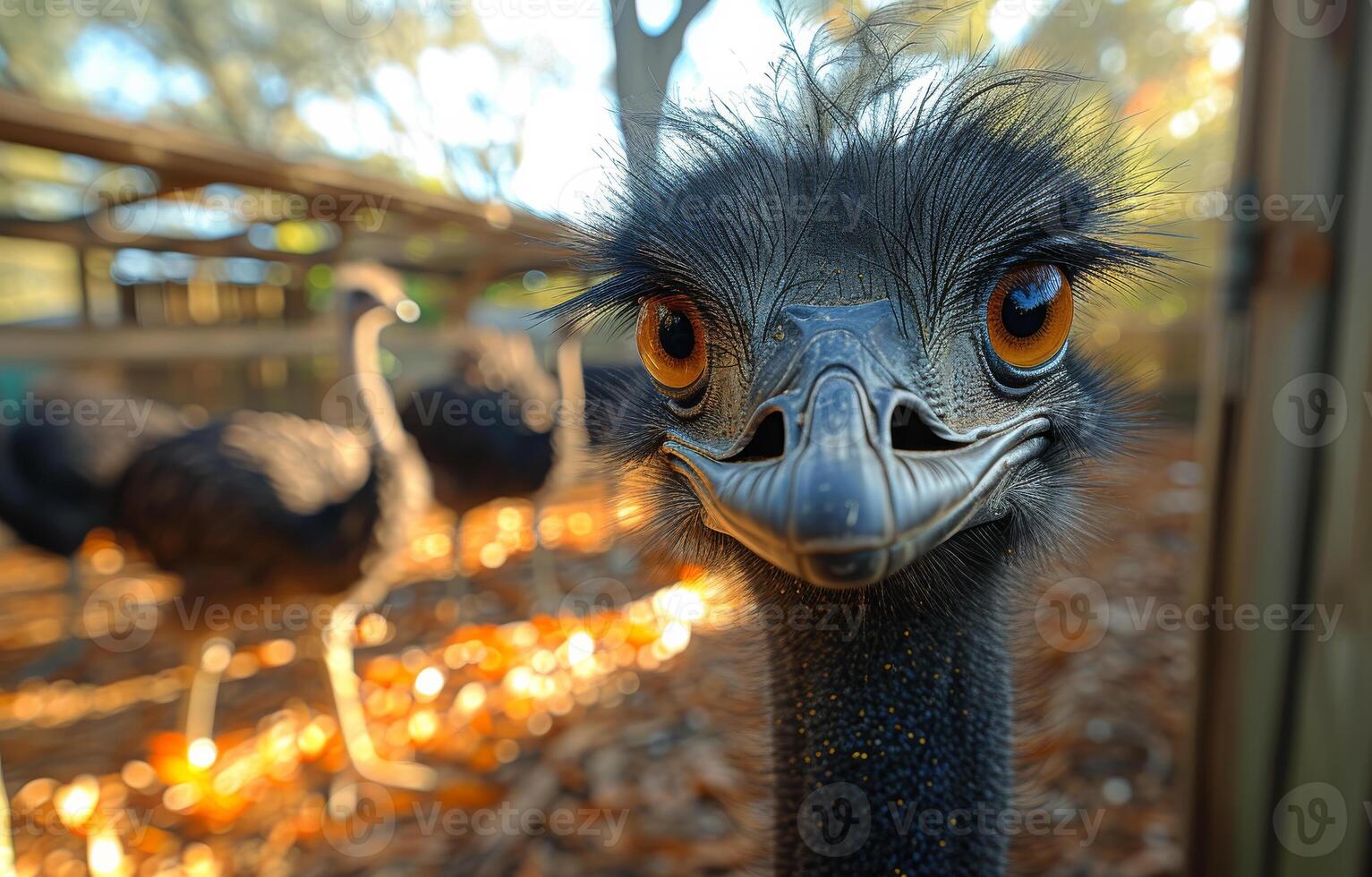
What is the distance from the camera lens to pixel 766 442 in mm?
733

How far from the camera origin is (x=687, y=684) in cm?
274

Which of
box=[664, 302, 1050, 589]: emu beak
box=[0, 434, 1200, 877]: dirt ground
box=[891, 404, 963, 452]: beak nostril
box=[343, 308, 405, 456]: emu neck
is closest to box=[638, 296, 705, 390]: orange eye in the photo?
box=[664, 302, 1050, 589]: emu beak

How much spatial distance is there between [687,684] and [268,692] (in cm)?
174

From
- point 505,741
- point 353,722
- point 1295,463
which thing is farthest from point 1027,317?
point 353,722

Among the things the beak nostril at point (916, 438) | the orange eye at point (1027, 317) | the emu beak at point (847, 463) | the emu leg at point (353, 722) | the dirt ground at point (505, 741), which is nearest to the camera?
the emu beak at point (847, 463)

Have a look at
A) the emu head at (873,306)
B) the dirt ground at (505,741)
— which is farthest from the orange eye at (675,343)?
the dirt ground at (505,741)

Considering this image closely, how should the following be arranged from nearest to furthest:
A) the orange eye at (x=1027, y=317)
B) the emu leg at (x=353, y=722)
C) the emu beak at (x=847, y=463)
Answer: the emu beak at (x=847, y=463) < the orange eye at (x=1027, y=317) < the emu leg at (x=353, y=722)

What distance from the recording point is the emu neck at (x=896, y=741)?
0.91 metres

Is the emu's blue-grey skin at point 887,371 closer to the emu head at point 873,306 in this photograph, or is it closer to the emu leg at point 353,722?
the emu head at point 873,306

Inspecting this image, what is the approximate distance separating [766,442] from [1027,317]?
0.35 m

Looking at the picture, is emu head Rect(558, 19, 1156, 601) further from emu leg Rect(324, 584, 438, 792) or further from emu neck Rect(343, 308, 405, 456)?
emu leg Rect(324, 584, 438, 792)

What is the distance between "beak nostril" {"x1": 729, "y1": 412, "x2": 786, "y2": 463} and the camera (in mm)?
711

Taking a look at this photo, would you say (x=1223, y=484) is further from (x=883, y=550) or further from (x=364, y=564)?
(x=364, y=564)

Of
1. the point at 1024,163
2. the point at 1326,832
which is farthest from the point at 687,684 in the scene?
the point at 1024,163
